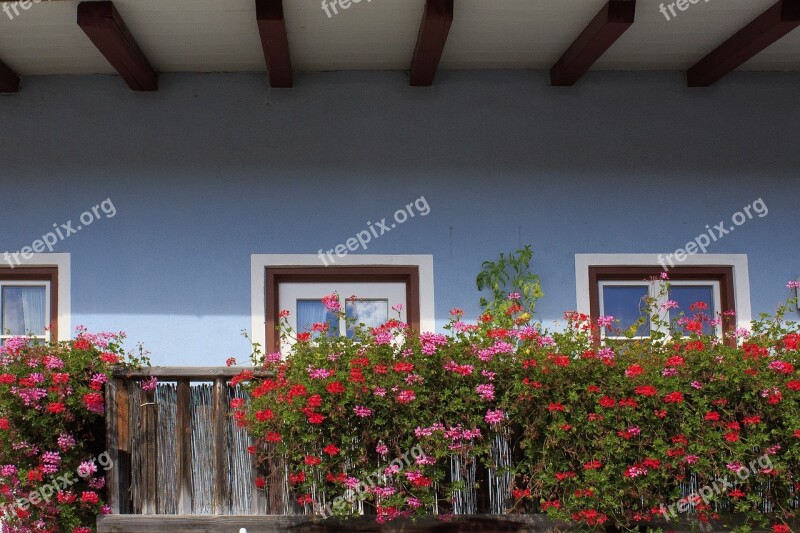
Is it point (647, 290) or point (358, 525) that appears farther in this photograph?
point (647, 290)

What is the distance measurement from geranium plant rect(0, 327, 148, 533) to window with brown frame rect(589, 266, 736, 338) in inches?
126

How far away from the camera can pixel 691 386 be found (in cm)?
523

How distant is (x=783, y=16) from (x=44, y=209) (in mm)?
4741

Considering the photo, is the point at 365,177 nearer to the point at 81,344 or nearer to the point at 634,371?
the point at 81,344

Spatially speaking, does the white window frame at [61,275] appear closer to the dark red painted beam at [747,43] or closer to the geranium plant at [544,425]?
the geranium plant at [544,425]

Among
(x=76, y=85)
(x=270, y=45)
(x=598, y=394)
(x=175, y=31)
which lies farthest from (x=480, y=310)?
(x=76, y=85)

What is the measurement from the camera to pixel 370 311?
6.77 meters

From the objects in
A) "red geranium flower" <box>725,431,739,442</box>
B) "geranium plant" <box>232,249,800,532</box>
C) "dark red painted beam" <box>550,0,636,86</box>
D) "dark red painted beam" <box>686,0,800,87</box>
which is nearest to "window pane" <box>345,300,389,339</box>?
"geranium plant" <box>232,249,800,532</box>

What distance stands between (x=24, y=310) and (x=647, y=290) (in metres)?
4.14

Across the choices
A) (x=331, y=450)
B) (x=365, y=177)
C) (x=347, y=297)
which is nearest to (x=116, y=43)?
(x=365, y=177)

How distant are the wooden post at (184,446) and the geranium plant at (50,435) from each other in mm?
377

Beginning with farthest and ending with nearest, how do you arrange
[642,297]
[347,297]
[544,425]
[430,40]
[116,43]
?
[642,297] → [347,297] → [430,40] → [116,43] → [544,425]

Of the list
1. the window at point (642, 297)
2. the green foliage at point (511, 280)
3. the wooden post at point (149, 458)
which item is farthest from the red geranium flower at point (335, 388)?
the window at point (642, 297)

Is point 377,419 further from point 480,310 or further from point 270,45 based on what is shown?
point 270,45
